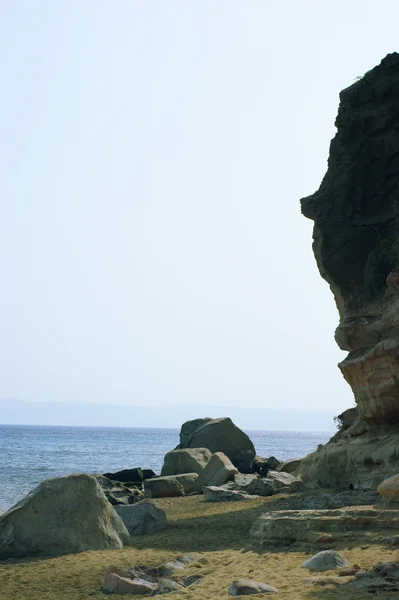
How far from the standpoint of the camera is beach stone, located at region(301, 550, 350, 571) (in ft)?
36.7

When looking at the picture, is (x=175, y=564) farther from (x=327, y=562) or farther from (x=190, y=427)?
(x=190, y=427)

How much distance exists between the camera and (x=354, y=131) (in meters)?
25.2

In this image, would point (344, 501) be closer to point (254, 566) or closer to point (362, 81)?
point (254, 566)

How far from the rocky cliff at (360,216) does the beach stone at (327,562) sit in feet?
33.9

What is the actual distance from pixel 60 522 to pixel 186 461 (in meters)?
17.5

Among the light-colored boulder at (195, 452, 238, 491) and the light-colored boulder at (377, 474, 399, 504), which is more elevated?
the light-colored boulder at (377, 474, 399, 504)

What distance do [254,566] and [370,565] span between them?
1.94m

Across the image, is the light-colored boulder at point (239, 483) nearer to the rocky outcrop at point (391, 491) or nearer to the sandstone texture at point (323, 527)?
the sandstone texture at point (323, 527)

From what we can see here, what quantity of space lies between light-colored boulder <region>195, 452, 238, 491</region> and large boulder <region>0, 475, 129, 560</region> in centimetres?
1133

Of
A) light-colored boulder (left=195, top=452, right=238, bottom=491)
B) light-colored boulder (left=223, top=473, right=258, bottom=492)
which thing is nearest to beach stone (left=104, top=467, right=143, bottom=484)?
light-colored boulder (left=195, top=452, right=238, bottom=491)

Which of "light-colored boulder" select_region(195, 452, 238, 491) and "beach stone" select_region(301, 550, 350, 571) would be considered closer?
"beach stone" select_region(301, 550, 350, 571)

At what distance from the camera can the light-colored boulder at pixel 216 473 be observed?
2709 cm

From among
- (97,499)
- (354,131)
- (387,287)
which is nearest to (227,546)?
(97,499)

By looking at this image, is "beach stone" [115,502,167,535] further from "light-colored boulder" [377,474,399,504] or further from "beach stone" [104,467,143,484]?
"beach stone" [104,467,143,484]
